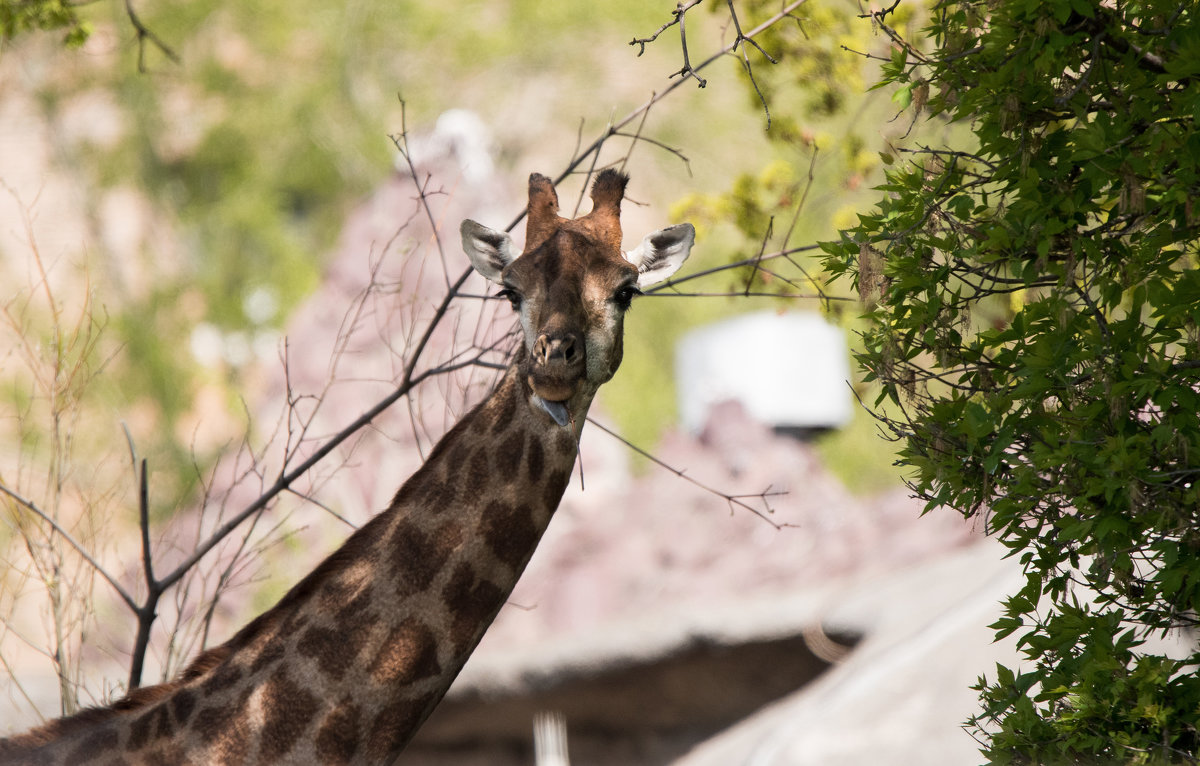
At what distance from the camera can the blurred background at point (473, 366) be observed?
233 inches

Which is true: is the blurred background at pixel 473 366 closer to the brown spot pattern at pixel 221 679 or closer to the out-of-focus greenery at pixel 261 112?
the out-of-focus greenery at pixel 261 112

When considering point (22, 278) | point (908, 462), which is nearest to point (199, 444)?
point (22, 278)

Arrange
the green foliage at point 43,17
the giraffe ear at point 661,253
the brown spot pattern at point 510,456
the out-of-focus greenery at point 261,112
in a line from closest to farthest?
the brown spot pattern at point 510,456 → the giraffe ear at point 661,253 → the green foliage at point 43,17 → the out-of-focus greenery at point 261,112

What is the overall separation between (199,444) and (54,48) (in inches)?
332

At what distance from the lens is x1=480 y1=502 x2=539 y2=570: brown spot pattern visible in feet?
11.8

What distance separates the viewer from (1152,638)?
6.02 m

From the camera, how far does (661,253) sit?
398 cm

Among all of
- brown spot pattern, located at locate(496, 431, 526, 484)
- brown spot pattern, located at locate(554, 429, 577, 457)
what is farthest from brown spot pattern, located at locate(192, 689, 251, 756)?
brown spot pattern, located at locate(554, 429, 577, 457)

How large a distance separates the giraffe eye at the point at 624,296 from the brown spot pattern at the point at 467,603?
0.93 meters

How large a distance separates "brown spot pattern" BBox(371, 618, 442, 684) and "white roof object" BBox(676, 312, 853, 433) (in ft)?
42.3

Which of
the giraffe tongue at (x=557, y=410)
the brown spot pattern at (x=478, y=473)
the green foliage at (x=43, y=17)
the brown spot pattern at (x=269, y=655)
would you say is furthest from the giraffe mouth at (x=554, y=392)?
the green foliage at (x=43, y=17)

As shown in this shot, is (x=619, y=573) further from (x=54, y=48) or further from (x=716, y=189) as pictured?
(x=54, y=48)

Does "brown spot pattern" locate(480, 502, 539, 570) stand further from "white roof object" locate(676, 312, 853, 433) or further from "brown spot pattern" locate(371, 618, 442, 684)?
"white roof object" locate(676, 312, 853, 433)

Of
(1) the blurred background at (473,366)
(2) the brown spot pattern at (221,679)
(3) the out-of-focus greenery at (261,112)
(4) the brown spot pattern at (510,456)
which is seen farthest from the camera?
(3) the out-of-focus greenery at (261,112)
